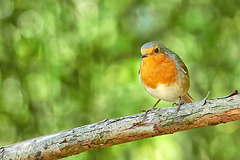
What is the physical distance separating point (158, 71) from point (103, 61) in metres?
1.47

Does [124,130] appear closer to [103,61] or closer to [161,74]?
[161,74]

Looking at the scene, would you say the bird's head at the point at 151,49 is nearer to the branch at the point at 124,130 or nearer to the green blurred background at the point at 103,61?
the branch at the point at 124,130

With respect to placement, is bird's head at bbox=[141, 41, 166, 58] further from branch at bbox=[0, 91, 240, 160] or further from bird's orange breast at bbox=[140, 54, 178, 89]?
branch at bbox=[0, 91, 240, 160]

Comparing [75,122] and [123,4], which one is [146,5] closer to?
[123,4]

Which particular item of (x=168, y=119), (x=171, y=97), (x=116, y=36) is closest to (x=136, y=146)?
(x=171, y=97)

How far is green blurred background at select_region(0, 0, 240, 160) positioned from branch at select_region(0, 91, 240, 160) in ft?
5.17

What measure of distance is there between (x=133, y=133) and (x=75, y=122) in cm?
198

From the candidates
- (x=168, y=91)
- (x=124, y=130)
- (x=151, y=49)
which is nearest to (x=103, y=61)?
(x=151, y=49)

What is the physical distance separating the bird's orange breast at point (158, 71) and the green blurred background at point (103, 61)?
0.96 meters

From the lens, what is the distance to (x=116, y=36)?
4398mm

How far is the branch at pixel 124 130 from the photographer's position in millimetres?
2297

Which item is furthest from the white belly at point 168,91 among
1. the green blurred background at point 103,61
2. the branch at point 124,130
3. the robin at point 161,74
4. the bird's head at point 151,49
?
the green blurred background at point 103,61

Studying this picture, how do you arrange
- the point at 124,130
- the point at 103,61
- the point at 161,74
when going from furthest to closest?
1. the point at 103,61
2. the point at 161,74
3. the point at 124,130

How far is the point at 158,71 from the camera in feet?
10.3
